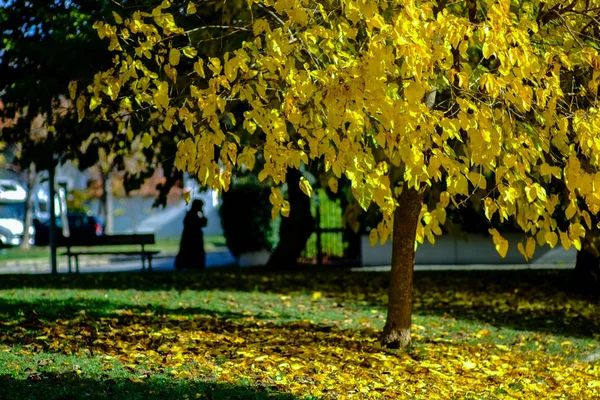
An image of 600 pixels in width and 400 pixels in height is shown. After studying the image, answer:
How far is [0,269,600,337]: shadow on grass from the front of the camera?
1170 cm

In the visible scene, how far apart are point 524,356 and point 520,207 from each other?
3.19 meters

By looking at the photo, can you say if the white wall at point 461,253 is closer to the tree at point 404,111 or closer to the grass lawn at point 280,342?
the grass lawn at point 280,342

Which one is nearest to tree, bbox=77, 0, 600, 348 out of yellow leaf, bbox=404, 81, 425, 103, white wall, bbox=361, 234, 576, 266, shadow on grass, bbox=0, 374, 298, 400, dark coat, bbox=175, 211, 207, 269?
yellow leaf, bbox=404, 81, 425, 103

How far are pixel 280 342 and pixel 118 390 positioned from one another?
9.10 feet

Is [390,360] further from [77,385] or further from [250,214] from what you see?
[250,214]

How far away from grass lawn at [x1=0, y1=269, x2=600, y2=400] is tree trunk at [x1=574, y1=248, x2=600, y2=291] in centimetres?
42

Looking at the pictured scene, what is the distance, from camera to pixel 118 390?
21.0 ft

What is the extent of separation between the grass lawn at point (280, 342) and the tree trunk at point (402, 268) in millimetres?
253

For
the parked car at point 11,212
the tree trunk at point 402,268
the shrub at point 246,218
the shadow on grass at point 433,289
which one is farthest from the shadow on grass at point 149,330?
the parked car at point 11,212

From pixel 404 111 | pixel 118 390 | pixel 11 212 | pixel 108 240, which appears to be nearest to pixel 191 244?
pixel 108 240

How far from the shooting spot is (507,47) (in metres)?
6.18

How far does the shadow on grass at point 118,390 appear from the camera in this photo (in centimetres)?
623

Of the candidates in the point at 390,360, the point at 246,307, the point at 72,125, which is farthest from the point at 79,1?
the point at 390,360

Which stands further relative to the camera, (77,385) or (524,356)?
(524,356)
